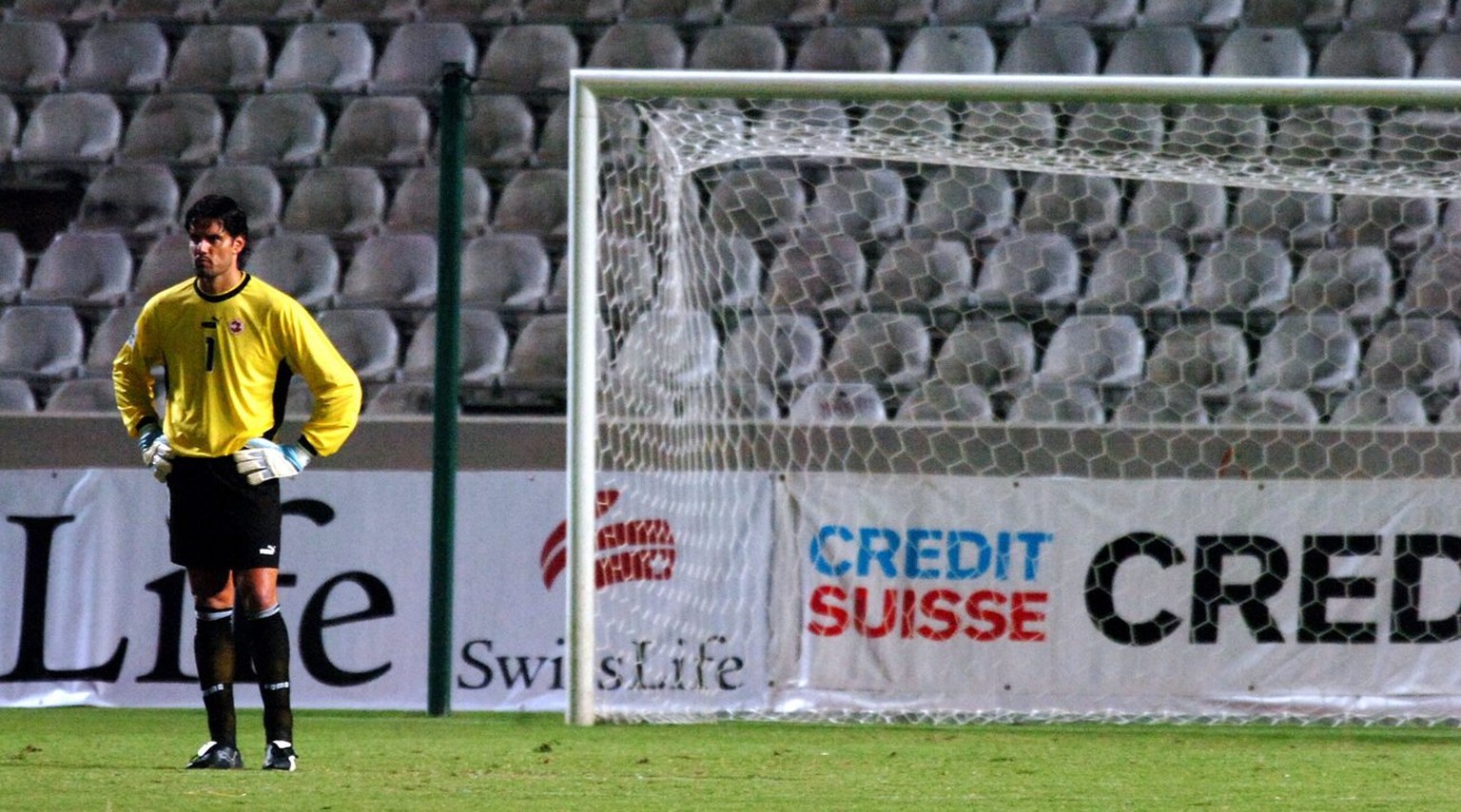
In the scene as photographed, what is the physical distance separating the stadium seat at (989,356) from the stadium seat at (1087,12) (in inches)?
81.8

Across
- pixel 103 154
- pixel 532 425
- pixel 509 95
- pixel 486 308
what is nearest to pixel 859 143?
pixel 532 425

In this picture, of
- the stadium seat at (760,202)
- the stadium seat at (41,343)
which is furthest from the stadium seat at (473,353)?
the stadium seat at (41,343)

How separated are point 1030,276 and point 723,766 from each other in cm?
366

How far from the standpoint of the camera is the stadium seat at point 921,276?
7.75 metres

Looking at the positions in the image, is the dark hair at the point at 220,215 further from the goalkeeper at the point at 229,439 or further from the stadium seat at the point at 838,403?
the stadium seat at the point at 838,403

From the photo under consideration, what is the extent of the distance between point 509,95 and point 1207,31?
321 cm

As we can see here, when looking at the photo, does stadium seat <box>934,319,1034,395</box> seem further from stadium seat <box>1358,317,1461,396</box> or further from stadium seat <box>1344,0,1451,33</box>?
stadium seat <box>1344,0,1451,33</box>

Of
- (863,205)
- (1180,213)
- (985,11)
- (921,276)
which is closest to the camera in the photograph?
(921,276)

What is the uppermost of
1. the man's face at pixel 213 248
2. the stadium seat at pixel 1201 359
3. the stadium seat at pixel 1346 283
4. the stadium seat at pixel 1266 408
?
the stadium seat at pixel 1346 283

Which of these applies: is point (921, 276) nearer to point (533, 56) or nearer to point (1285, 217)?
point (1285, 217)

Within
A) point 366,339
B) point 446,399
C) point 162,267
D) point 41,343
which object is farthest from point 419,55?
point 446,399

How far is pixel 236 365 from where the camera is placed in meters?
4.35

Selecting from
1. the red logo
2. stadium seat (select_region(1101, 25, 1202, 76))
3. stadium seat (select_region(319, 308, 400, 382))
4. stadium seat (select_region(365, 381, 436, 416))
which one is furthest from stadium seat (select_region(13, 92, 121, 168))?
stadium seat (select_region(1101, 25, 1202, 76))

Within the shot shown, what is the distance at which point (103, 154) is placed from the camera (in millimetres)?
9062
